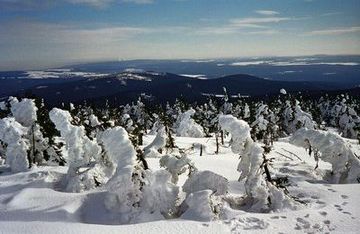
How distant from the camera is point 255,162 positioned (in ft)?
63.8

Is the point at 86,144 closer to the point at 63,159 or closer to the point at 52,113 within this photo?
the point at 52,113

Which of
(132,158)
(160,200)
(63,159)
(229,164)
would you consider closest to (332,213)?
(160,200)

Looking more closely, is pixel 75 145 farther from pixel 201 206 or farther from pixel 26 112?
pixel 201 206

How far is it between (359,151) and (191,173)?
1313 inches

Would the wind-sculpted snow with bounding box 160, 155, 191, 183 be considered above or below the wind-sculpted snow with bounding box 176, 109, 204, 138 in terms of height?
above

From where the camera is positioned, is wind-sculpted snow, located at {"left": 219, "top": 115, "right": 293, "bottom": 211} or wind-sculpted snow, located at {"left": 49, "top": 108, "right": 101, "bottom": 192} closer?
wind-sculpted snow, located at {"left": 219, "top": 115, "right": 293, "bottom": 211}

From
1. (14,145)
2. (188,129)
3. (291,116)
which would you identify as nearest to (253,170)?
(14,145)

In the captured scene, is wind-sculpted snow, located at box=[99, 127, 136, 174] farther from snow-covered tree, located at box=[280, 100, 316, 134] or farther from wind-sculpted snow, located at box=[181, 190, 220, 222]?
snow-covered tree, located at box=[280, 100, 316, 134]

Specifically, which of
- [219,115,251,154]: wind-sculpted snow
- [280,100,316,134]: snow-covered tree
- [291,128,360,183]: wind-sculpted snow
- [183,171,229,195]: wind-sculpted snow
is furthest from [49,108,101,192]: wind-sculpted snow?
[280,100,316,134]: snow-covered tree

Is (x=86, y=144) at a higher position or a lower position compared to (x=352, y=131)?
higher

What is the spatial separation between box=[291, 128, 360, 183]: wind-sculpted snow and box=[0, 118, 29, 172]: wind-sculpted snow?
16.6 m

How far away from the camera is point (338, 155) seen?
2417 centimetres

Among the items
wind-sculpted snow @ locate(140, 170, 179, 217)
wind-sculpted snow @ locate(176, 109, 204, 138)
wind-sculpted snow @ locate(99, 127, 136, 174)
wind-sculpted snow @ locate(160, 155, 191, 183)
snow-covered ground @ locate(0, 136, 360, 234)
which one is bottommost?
wind-sculpted snow @ locate(176, 109, 204, 138)

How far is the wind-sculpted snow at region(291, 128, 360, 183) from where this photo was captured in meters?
23.9
